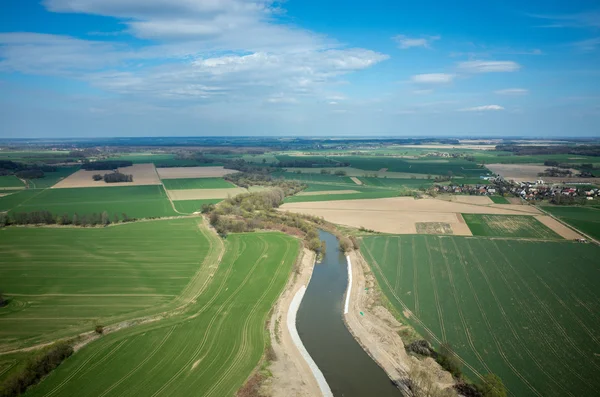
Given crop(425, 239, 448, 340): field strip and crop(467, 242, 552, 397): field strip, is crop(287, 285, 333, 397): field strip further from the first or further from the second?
crop(467, 242, 552, 397): field strip

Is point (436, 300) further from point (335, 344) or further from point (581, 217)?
point (581, 217)

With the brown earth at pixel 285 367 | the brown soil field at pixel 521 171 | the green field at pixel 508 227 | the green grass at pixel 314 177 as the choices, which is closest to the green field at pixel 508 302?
the green field at pixel 508 227

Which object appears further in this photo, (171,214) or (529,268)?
(171,214)

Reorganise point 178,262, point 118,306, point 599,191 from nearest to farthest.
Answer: point 118,306, point 178,262, point 599,191

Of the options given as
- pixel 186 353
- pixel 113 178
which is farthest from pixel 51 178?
pixel 186 353

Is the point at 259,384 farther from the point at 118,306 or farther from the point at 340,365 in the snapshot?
the point at 118,306

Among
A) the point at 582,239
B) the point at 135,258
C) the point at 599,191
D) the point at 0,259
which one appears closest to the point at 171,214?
the point at 135,258
